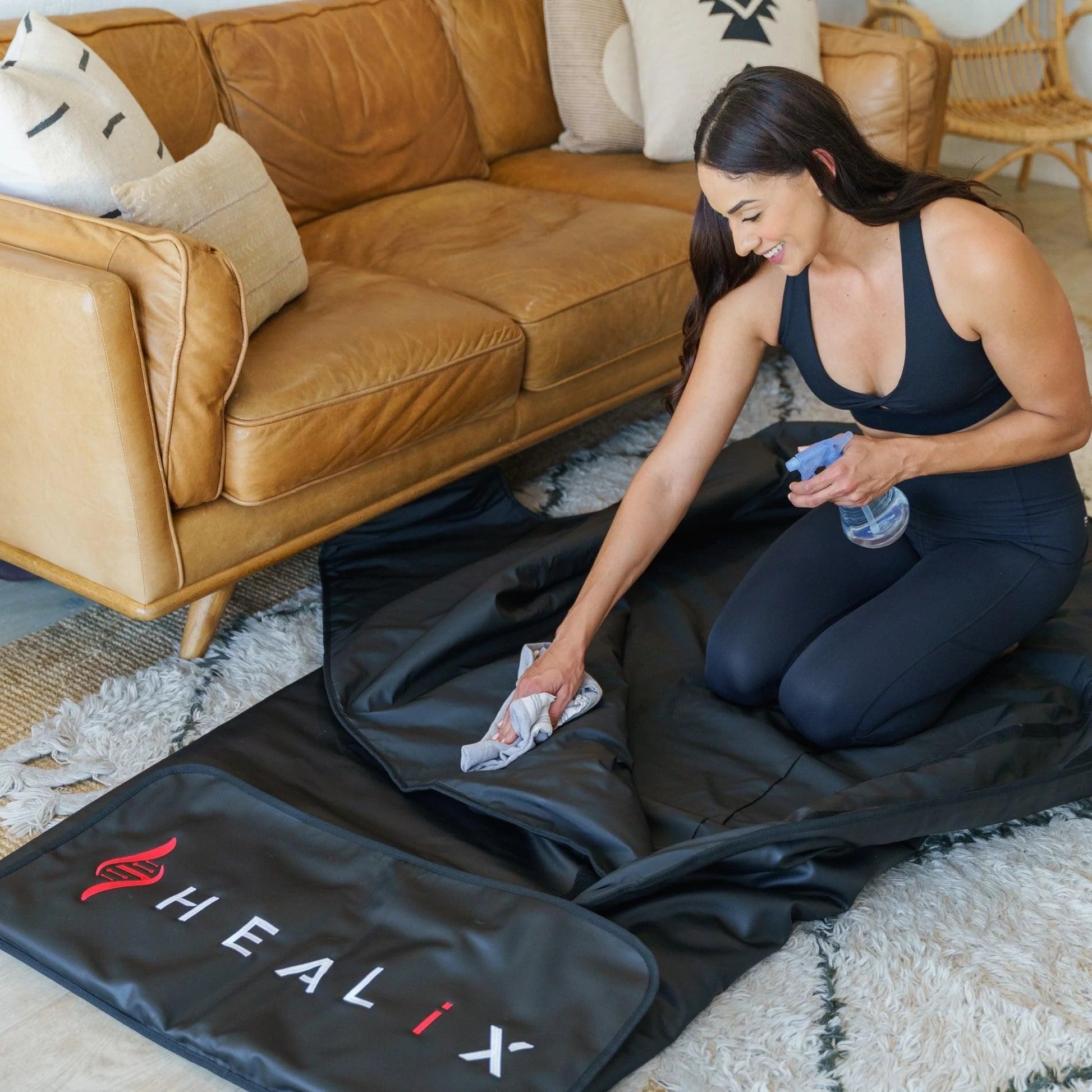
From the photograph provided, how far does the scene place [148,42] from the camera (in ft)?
8.21

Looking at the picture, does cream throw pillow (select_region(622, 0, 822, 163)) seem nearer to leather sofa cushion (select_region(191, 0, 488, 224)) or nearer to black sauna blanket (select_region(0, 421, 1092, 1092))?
leather sofa cushion (select_region(191, 0, 488, 224))

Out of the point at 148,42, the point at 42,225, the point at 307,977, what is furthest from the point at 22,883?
the point at 148,42

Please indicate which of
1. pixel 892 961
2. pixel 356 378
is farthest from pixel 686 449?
pixel 892 961

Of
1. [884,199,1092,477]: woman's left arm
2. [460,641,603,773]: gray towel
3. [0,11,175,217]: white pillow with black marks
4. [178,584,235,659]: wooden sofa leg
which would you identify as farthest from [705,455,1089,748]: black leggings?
[0,11,175,217]: white pillow with black marks

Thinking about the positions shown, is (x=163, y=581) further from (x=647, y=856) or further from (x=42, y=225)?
(x=647, y=856)

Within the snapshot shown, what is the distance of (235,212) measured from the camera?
6.88ft

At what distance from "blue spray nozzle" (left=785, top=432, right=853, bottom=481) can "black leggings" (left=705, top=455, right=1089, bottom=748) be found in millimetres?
270

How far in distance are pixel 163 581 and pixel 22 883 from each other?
520 mm

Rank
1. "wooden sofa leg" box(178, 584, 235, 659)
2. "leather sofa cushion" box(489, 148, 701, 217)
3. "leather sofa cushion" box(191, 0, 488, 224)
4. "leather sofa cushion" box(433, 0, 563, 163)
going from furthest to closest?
1. "leather sofa cushion" box(433, 0, 563, 163)
2. "leather sofa cushion" box(489, 148, 701, 217)
3. "leather sofa cushion" box(191, 0, 488, 224)
4. "wooden sofa leg" box(178, 584, 235, 659)

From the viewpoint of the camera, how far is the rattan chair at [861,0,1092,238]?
390 cm

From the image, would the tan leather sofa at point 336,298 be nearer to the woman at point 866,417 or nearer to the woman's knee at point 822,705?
the woman at point 866,417

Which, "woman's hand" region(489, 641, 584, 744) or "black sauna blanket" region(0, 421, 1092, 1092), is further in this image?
"woman's hand" region(489, 641, 584, 744)

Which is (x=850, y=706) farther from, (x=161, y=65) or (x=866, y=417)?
(x=161, y=65)

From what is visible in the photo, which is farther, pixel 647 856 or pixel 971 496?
pixel 971 496
